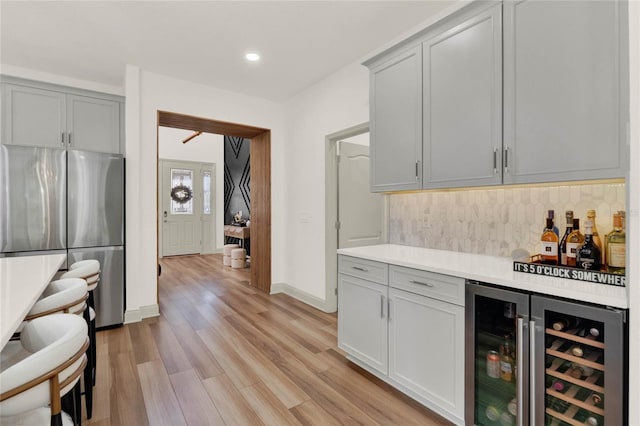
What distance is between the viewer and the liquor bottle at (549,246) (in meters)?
1.71

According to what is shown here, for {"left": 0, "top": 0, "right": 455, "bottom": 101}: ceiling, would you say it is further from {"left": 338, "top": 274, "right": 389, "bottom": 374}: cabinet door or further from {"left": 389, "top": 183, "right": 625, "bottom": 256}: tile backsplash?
{"left": 338, "top": 274, "right": 389, "bottom": 374}: cabinet door

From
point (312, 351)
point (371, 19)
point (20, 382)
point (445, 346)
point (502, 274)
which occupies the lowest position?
point (312, 351)

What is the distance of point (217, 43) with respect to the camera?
305 centimetres

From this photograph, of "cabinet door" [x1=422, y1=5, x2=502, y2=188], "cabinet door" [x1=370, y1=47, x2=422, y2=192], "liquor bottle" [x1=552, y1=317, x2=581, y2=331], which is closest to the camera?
"liquor bottle" [x1=552, y1=317, x2=581, y2=331]

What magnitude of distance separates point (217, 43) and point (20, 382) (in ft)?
10.1

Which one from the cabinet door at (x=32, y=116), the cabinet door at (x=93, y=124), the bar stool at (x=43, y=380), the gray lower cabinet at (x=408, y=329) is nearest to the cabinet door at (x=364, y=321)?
the gray lower cabinet at (x=408, y=329)

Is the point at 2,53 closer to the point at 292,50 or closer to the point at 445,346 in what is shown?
the point at 292,50

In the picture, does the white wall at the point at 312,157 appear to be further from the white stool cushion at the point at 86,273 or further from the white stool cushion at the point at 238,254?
the white stool cushion at the point at 86,273

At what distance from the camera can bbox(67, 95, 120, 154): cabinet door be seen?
3.62 metres

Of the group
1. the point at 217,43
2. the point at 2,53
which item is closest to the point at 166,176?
the point at 2,53

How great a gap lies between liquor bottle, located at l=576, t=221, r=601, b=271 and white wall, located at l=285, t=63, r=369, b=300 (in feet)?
7.26

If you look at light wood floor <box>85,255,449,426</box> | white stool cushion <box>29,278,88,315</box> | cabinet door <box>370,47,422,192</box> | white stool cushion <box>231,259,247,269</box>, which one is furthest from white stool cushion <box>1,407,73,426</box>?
white stool cushion <box>231,259,247,269</box>

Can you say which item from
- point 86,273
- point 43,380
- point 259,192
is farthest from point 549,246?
point 259,192

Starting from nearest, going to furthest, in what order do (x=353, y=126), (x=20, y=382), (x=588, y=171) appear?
(x=20, y=382) < (x=588, y=171) < (x=353, y=126)
